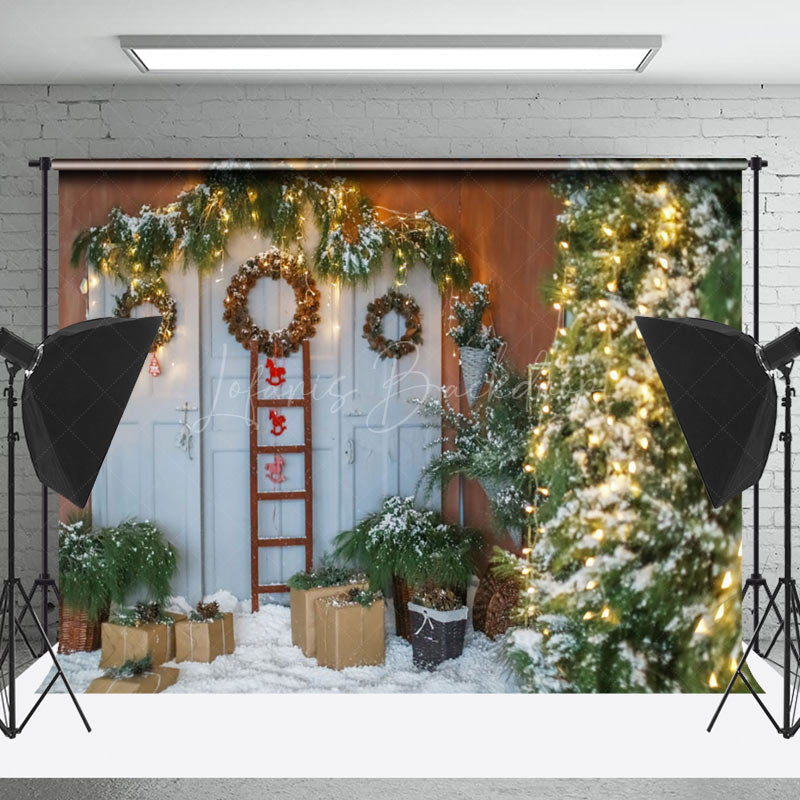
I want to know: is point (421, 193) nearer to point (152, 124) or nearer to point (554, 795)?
point (152, 124)

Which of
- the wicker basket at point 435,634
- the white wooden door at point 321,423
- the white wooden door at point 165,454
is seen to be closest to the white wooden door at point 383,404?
the white wooden door at point 321,423

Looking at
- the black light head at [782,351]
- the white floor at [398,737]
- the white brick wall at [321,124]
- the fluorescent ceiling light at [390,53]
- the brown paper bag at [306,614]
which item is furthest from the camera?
the white brick wall at [321,124]

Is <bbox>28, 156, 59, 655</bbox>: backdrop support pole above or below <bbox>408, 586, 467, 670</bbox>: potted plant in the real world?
above

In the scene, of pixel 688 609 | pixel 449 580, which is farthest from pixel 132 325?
pixel 688 609

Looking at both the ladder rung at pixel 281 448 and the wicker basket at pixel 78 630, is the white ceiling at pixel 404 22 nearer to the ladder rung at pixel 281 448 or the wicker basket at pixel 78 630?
the ladder rung at pixel 281 448

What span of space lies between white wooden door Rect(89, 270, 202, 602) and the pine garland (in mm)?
100

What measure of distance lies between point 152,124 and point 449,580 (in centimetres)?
214

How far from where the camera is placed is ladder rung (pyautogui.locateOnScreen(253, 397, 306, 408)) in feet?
10.1

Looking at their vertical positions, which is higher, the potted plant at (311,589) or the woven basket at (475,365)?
the woven basket at (475,365)

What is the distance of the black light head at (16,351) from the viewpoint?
225 cm

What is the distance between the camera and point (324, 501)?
3.10 metres

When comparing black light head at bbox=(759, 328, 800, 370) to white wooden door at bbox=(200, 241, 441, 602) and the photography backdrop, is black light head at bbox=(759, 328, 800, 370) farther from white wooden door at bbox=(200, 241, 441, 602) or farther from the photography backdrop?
white wooden door at bbox=(200, 241, 441, 602)

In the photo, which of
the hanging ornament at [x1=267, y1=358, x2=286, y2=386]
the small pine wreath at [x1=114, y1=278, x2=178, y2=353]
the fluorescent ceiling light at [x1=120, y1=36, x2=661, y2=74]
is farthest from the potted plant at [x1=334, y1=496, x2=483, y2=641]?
the fluorescent ceiling light at [x1=120, y1=36, x2=661, y2=74]

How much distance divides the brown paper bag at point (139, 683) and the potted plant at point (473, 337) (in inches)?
56.6
